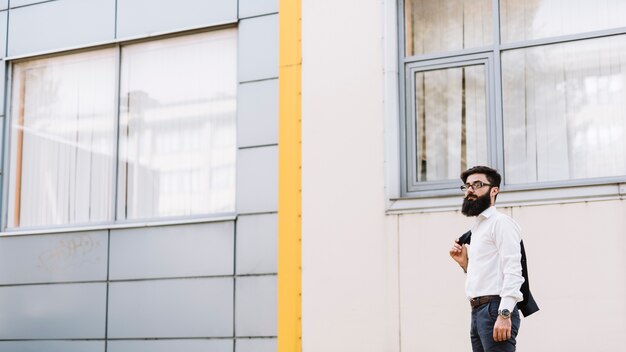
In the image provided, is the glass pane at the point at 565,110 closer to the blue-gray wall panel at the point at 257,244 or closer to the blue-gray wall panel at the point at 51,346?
the blue-gray wall panel at the point at 257,244

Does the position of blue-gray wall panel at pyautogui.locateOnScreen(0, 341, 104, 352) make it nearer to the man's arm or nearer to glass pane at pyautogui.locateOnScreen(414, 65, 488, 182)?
glass pane at pyautogui.locateOnScreen(414, 65, 488, 182)

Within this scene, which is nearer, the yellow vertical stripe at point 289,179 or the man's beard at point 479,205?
the man's beard at point 479,205

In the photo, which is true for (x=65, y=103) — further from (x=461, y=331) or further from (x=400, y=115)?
(x=461, y=331)

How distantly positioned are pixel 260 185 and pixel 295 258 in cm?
89

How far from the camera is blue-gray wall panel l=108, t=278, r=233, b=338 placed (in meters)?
10.5

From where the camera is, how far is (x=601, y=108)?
9.27 metres

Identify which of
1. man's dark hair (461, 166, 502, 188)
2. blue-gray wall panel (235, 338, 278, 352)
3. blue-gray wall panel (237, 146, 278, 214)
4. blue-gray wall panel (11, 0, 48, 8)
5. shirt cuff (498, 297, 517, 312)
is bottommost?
blue-gray wall panel (235, 338, 278, 352)

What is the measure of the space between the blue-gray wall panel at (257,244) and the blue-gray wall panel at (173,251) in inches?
4.5

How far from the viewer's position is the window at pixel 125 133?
11.2m

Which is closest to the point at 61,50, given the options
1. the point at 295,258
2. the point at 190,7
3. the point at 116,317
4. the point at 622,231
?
the point at 190,7

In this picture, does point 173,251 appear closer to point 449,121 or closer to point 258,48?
point 258,48

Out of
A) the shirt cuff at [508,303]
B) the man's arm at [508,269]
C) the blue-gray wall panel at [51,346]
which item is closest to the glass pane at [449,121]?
the man's arm at [508,269]

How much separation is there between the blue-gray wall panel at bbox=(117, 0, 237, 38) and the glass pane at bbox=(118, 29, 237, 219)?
208 millimetres

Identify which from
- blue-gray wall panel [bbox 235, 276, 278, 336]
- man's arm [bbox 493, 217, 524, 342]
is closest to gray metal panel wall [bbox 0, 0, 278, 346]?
blue-gray wall panel [bbox 235, 276, 278, 336]
